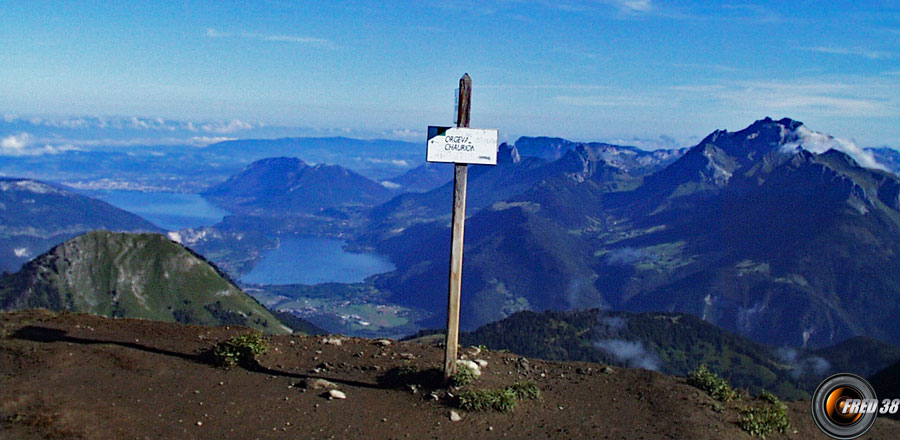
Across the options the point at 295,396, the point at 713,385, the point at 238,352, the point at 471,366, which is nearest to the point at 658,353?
the point at 713,385

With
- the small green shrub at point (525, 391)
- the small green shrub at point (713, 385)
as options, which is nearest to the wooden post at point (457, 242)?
the small green shrub at point (525, 391)

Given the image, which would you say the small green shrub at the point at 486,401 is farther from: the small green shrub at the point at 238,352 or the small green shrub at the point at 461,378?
the small green shrub at the point at 238,352

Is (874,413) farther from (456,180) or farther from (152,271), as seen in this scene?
(152,271)

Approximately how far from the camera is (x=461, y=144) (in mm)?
18469

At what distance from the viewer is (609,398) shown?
1958 cm

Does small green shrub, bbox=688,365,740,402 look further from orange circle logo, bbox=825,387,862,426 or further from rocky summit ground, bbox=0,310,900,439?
orange circle logo, bbox=825,387,862,426

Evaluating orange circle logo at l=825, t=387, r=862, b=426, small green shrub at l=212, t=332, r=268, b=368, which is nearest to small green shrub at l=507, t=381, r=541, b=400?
small green shrub at l=212, t=332, r=268, b=368

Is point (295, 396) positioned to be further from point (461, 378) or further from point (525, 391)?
point (525, 391)

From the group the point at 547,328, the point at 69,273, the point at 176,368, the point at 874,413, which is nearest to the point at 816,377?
the point at 547,328

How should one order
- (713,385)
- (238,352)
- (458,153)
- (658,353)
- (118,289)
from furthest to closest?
1. (658,353)
2. (118,289)
3. (713,385)
4. (238,352)
5. (458,153)

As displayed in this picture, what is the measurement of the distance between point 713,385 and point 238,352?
51.8 ft

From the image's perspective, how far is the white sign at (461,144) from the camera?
1841cm

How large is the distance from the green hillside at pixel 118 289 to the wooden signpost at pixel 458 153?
159m

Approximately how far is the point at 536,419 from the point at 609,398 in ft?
11.0
